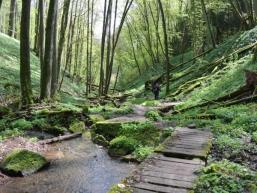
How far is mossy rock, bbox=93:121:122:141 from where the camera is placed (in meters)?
12.6

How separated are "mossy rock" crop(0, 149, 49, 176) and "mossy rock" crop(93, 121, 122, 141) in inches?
141

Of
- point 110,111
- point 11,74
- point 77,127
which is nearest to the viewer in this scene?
point 77,127

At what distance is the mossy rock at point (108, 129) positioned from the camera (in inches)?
496

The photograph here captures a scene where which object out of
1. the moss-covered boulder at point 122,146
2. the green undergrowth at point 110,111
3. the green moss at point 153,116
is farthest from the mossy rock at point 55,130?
the green moss at point 153,116

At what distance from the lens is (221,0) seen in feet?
113

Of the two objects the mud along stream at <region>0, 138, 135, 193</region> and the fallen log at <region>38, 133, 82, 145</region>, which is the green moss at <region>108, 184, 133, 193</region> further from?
the fallen log at <region>38, 133, 82, 145</region>

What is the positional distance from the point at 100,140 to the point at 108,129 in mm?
623

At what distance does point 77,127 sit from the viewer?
46.2ft

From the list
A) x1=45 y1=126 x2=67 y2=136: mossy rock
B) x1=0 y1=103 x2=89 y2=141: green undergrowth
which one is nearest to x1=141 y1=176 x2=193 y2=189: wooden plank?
x1=0 y1=103 x2=89 y2=141: green undergrowth

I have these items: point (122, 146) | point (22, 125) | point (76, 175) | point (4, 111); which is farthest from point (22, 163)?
point (4, 111)

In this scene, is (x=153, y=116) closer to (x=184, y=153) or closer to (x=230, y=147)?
(x=230, y=147)

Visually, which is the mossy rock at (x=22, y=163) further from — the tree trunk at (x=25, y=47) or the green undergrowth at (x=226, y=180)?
the tree trunk at (x=25, y=47)

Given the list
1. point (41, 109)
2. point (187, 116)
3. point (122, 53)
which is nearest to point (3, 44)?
point (41, 109)

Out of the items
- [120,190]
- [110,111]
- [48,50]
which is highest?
[48,50]
